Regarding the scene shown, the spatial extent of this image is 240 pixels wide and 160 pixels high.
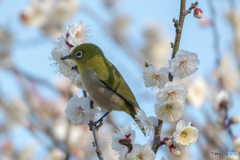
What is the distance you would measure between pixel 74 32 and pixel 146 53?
18.2 ft

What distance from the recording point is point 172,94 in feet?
7.36

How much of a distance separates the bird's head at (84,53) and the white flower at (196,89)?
2.13m

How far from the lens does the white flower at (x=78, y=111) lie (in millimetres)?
2787

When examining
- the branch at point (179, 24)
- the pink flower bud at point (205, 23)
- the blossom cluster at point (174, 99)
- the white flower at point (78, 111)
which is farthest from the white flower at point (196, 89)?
the branch at point (179, 24)

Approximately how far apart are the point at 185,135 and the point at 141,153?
1.23ft

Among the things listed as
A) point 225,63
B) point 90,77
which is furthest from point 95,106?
point 225,63

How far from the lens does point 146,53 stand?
837cm

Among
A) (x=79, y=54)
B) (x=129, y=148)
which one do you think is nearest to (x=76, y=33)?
(x=79, y=54)

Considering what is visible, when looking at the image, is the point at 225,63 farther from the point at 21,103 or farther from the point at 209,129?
the point at 21,103

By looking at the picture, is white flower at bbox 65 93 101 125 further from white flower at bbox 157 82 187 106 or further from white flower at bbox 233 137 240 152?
white flower at bbox 233 137 240 152

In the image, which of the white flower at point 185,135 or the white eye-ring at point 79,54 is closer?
the white flower at point 185,135

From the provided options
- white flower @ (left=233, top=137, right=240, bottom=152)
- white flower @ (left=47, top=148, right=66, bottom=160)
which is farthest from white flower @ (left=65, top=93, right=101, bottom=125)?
white flower @ (left=233, top=137, right=240, bottom=152)

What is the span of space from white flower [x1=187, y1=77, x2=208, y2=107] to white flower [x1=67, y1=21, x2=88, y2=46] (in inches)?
107

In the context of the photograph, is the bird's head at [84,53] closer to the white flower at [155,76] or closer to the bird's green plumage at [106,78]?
the bird's green plumage at [106,78]
